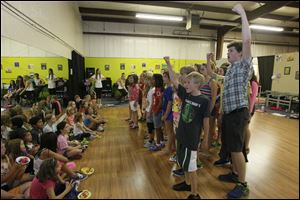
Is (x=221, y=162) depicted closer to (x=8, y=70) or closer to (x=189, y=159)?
(x=189, y=159)

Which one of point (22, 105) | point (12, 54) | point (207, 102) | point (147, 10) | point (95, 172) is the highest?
point (147, 10)

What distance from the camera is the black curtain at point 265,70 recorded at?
728 centimetres

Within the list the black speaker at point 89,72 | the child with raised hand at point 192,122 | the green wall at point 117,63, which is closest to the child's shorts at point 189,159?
the child with raised hand at point 192,122

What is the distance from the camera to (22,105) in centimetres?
260

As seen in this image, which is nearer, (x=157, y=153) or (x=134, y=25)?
(x=157, y=153)

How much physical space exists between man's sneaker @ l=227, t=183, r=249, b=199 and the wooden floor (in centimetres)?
7

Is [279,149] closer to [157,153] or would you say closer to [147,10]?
[157,153]

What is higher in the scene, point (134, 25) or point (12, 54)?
point (134, 25)

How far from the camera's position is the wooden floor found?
195 cm

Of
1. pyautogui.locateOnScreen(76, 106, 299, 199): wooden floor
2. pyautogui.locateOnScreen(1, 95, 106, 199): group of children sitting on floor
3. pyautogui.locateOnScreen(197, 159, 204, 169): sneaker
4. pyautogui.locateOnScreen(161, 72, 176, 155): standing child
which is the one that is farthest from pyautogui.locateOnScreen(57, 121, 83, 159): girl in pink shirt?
pyautogui.locateOnScreen(197, 159, 204, 169): sneaker

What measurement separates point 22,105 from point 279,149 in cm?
380

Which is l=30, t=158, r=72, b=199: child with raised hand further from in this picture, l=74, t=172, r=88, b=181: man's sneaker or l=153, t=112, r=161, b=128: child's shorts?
l=153, t=112, r=161, b=128: child's shorts

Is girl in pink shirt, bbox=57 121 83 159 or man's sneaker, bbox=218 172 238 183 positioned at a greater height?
girl in pink shirt, bbox=57 121 83 159

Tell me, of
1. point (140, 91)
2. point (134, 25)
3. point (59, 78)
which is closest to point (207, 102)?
point (140, 91)
